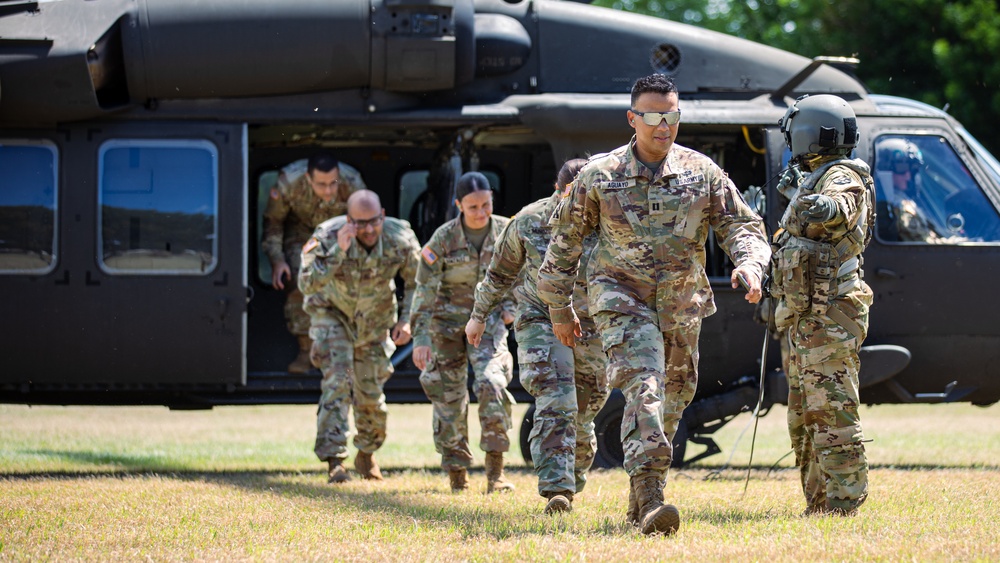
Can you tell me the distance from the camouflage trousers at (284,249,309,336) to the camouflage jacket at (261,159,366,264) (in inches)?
1.9

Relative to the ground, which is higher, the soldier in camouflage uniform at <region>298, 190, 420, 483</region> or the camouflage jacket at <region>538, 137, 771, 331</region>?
the camouflage jacket at <region>538, 137, 771, 331</region>

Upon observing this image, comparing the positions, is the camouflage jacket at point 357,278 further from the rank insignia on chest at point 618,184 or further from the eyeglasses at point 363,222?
the rank insignia on chest at point 618,184

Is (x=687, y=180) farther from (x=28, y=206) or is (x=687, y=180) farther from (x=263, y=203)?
(x=263, y=203)

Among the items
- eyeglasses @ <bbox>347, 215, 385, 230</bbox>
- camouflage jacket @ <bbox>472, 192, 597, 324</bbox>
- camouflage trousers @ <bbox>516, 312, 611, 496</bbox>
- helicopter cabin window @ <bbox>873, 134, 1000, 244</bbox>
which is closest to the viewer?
camouflage trousers @ <bbox>516, 312, 611, 496</bbox>

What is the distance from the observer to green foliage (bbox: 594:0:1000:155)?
19297 millimetres

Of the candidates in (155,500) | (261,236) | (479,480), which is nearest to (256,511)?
(155,500)

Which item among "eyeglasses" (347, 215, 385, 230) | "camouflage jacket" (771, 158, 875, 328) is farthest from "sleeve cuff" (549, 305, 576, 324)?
"eyeglasses" (347, 215, 385, 230)

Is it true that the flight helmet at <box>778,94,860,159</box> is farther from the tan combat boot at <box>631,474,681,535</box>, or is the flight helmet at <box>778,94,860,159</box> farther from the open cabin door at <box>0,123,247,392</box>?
the open cabin door at <box>0,123,247,392</box>

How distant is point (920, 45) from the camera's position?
20.1 metres

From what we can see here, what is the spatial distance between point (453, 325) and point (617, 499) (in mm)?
1784

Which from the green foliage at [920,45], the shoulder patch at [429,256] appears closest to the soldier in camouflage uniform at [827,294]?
the shoulder patch at [429,256]

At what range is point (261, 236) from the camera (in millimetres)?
11758

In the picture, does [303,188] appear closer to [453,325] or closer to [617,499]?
[453,325]

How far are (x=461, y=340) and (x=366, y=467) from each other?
1.31m
